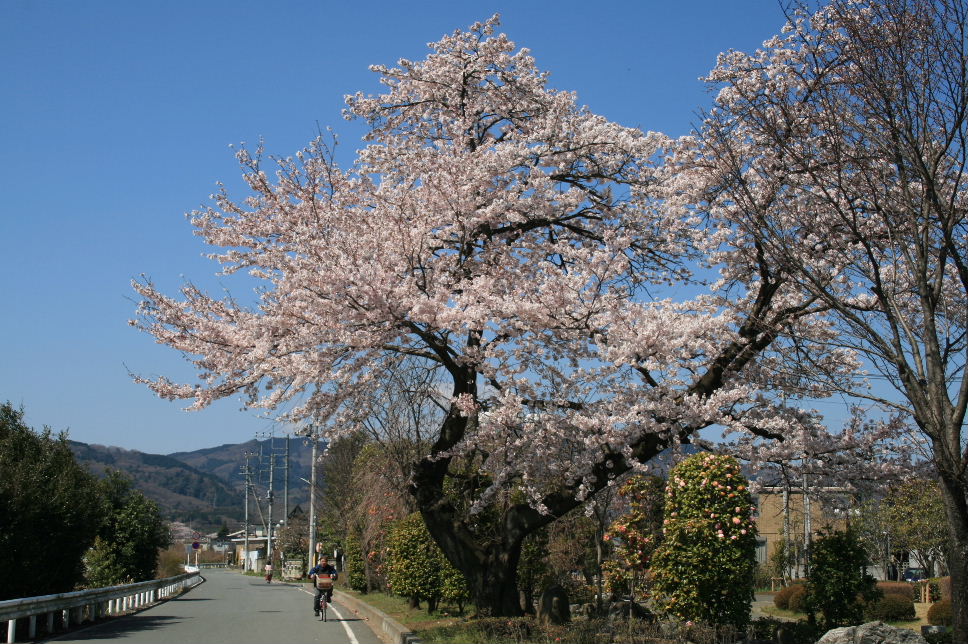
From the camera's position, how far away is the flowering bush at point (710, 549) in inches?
520

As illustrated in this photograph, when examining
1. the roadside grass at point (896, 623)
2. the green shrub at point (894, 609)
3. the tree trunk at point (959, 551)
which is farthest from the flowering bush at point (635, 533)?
the green shrub at point (894, 609)

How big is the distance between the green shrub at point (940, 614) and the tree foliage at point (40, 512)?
71.5ft

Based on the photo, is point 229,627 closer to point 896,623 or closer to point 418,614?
point 418,614

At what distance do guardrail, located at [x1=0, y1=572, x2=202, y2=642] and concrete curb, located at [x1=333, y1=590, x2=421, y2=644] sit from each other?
6.33 m

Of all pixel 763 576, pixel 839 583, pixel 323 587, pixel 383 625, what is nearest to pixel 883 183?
pixel 839 583

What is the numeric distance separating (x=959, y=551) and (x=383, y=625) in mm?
12439

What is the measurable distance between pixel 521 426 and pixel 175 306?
6045 millimetres

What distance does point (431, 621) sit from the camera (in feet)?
59.9

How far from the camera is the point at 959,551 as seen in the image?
28.7 feet

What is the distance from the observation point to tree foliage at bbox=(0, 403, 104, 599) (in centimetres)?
1605

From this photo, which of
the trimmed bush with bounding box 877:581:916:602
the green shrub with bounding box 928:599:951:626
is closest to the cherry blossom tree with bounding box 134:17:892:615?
the green shrub with bounding box 928:599:951:626

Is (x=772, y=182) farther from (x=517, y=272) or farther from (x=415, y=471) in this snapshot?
(x=415, y=471)

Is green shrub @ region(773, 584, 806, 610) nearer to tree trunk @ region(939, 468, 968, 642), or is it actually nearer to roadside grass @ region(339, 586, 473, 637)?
roadside grass @ region(339, 586, 473, 637)

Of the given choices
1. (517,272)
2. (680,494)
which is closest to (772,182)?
(517,272)
